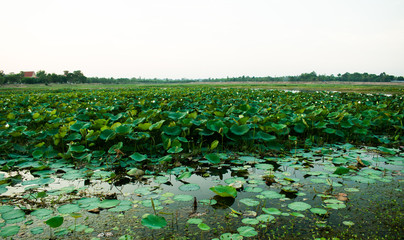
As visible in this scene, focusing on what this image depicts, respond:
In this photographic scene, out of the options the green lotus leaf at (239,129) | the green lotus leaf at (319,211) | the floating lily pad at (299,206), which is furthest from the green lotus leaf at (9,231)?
the green lotus leaf at (239,129)

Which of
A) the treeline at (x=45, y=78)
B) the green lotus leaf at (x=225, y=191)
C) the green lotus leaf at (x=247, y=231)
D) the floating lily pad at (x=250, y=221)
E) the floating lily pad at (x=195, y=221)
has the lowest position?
the floating lily pad at (x=195, y=221)

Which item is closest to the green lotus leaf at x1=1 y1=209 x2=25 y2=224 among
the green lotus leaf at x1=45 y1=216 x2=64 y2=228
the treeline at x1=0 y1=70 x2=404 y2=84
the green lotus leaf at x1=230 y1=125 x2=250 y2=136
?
the green lotus leaf at x1=45 y1=216 x2=64 y2=228

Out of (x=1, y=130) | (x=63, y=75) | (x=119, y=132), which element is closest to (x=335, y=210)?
(x=119, y=132)

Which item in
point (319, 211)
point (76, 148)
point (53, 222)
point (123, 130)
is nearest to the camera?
point (53, 222)

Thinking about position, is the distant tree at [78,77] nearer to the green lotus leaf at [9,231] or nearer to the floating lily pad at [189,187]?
the floating lily pad at [189,187]

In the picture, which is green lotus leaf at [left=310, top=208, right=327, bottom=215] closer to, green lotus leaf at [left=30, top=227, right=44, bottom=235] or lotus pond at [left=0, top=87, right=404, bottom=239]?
lotus pond at [left=0, top=87, right=404, bottom=239]

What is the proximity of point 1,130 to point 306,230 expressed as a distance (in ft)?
12.8

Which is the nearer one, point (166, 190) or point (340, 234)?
point (340, 234)

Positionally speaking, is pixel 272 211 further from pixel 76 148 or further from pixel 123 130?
pixel 76 148

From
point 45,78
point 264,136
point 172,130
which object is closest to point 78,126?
point 172,130

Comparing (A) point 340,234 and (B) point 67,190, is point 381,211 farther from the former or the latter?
(B) point 67,190

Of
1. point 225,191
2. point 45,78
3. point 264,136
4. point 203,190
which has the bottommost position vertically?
point 203,190

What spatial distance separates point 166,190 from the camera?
5.97ft

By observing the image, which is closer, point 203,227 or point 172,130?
point 203,227
